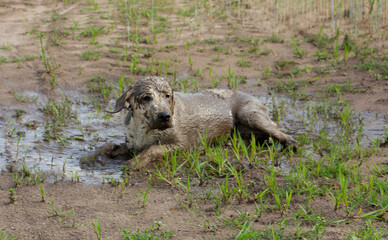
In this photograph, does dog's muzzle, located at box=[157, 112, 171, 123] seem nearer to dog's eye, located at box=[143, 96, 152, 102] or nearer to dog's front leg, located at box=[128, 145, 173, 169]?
dog's eye, located at box=[143, 96, 152, 102]

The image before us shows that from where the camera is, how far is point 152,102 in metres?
5.39

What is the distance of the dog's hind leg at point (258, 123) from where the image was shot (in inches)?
253

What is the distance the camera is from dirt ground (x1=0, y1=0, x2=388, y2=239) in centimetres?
411

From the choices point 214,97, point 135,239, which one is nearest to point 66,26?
point 214,97

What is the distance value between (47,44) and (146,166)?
6.31 m

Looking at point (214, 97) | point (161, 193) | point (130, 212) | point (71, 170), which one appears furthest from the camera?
point (214, 97)

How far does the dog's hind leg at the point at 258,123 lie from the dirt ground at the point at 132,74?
1.12 meters

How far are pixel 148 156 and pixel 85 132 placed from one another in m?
1.70

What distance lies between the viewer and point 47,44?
10672mm

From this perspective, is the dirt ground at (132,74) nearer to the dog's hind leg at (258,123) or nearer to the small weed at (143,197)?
the small weed at (143,197)

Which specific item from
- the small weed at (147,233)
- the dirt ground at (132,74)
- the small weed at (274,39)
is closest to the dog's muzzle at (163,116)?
the dirt ground at (132,74)

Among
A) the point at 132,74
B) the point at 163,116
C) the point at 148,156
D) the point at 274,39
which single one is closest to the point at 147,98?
the point at 163,116

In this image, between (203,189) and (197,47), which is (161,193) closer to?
(203,189)

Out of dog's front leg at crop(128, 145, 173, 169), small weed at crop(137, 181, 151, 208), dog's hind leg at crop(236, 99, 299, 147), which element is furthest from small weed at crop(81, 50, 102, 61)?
small weed at crop(137, 181, 151, 208)
